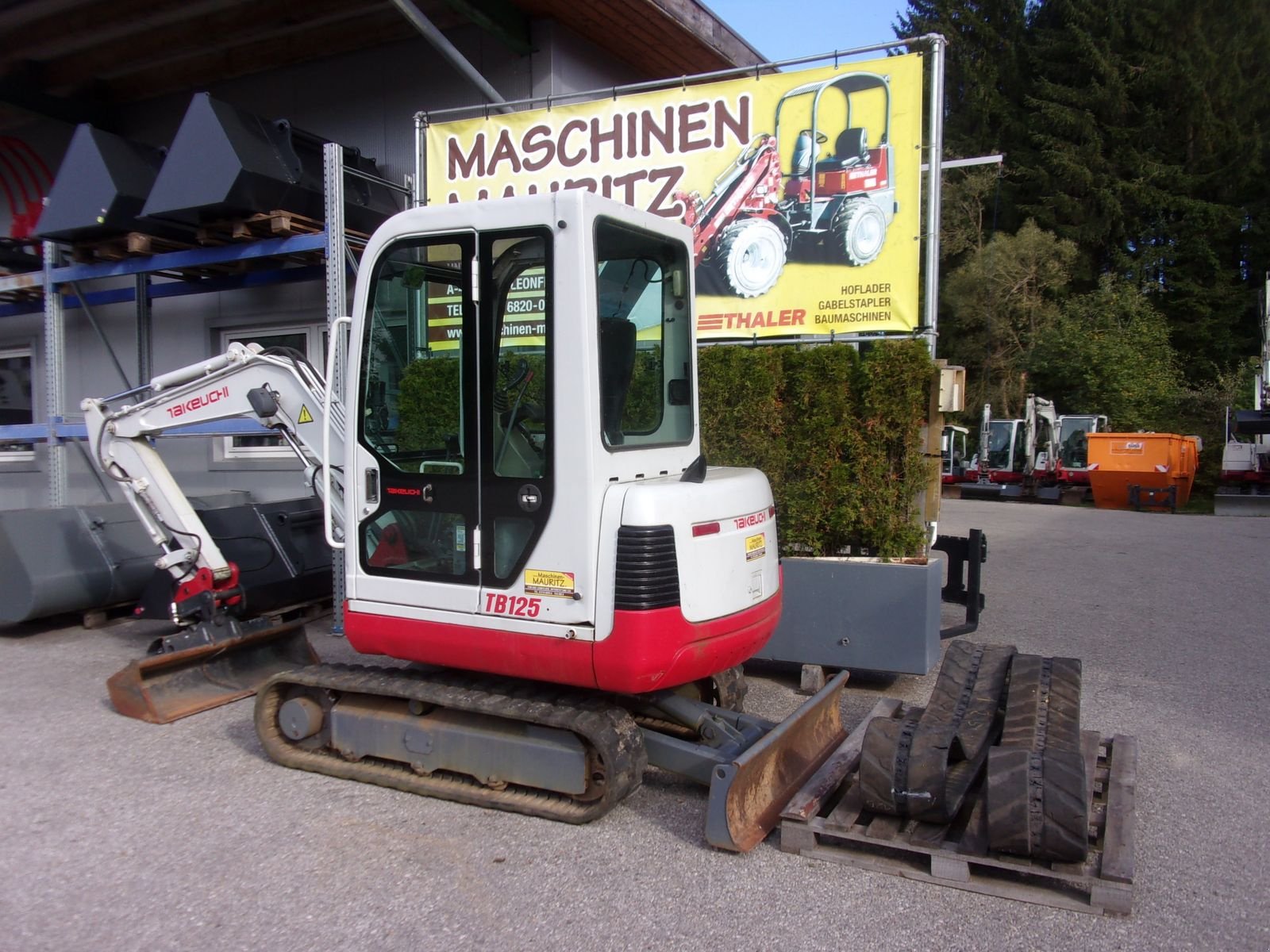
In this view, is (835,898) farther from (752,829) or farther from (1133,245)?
(1133,245)

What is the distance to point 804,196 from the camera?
24.4 feet

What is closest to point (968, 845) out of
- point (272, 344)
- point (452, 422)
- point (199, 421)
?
point (452, 422)

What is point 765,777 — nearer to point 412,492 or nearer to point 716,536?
point 716,536

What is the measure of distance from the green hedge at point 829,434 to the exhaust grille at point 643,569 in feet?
9.23

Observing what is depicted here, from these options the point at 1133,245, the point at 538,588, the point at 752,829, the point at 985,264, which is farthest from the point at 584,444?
the point at 1133,245

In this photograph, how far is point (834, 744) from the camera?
16.5 feet

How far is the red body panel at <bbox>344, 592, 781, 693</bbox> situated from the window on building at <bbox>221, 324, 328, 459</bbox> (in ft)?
20.7

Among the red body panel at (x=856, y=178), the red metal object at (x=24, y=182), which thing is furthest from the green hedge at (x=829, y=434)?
the red metal object at (x=24, y=182)

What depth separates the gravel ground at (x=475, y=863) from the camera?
3.42 meters

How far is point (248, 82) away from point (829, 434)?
838 cm

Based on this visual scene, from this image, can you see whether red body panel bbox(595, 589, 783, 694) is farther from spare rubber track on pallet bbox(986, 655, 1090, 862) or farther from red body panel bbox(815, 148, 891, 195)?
red body panel bbox(815, 148, 891, 195)

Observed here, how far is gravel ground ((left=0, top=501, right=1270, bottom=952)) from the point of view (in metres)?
3.42

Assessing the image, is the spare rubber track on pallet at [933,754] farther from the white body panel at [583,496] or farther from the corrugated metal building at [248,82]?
the corrugated metal building at [248,82]

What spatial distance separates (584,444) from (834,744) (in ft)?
7.19
